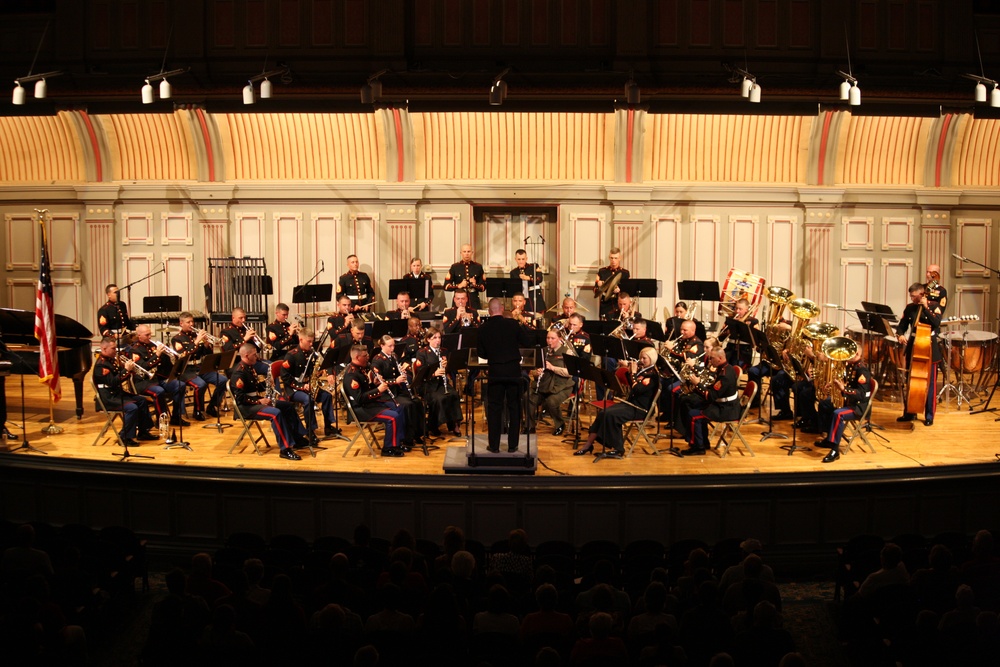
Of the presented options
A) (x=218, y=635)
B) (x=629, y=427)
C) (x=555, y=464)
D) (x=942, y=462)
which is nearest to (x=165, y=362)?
(x=555, y=464)

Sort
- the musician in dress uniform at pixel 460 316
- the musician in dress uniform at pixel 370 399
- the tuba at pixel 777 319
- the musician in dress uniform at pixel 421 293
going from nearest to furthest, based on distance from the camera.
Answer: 1. the musician in dress uniform at pixel 370 399
2. the tuba at pixel 777 319
3. the musician in dress uniform at pixel 460 316
4. the musician in dress uniform at pixel 421 293

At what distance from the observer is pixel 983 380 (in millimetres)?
15375

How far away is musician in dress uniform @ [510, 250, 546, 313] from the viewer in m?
15.9

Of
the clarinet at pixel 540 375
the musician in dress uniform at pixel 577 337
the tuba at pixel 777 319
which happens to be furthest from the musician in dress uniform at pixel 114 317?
the tuba at pixel 777 319

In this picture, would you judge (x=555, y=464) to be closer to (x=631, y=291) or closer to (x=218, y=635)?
(x=631, y=291)

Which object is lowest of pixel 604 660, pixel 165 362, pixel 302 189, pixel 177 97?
pixel 604 660

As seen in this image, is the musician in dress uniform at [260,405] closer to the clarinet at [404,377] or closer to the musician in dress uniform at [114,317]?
the clarinet at [404,377]

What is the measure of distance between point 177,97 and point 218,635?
12633 millimetres

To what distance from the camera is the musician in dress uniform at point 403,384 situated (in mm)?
12126

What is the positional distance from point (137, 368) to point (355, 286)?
14.6 ft

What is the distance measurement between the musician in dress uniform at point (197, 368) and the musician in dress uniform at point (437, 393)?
2910 mm

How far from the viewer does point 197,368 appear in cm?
1350

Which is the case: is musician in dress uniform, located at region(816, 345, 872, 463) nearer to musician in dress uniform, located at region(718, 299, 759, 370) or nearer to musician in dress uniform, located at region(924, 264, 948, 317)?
musician in dress uniform, located at region(718, 299, 759, 370)

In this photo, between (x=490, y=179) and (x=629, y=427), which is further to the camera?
(x=490, y=179)
